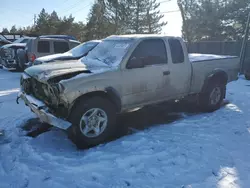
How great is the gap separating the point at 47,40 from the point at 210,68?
8.72 metres

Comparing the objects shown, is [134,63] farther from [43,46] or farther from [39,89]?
[43,46]

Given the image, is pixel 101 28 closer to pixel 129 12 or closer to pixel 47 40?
pixel 129 12

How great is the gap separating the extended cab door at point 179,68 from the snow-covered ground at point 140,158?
82cm

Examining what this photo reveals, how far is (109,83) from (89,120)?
736mm

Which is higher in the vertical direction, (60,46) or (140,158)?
(60,46)

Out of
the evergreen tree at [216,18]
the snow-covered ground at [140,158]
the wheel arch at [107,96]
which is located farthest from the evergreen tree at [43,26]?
the wheel arch at [107,96]

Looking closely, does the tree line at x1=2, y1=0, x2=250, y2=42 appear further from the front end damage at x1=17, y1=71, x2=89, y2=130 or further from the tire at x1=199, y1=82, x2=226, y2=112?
the front end damage at x1=17, y1=71, x2=89, y2=130

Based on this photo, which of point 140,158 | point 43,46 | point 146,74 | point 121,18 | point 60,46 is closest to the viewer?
point 140,158

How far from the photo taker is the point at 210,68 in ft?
19.8

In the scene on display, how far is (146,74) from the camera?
4711 mm

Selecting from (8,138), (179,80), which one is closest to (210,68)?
(179,80)

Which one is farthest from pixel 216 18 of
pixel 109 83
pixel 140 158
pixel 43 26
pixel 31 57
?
pixel 43 26

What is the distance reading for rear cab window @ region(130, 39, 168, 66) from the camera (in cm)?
469

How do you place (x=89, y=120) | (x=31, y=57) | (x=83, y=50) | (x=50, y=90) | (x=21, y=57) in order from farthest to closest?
(x=21, y=57) → (x=31, y=57) → (x=83, y=50) → (x=89, y=120) → (x=50, y=90)
